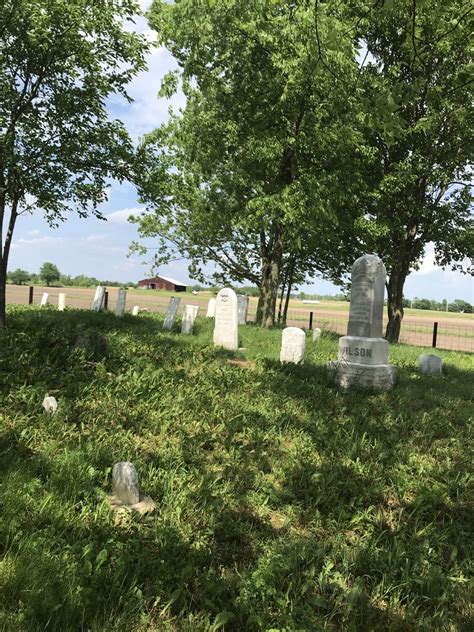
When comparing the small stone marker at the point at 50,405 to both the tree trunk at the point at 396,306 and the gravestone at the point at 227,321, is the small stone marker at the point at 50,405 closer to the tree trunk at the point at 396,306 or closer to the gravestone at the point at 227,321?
the gravestone at the point at 227,321

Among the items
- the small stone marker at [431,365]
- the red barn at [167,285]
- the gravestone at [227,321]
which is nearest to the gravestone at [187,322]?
the gravestone at [227,321]

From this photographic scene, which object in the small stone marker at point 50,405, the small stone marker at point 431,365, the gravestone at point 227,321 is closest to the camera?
the small stone marker at point 50,405

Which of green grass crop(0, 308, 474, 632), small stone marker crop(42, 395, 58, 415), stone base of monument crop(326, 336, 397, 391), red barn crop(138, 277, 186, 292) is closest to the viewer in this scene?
green grass crop(0, 308, 474, 632)

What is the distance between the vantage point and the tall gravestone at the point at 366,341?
860 centimetres

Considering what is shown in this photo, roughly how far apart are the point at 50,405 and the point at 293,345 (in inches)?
231

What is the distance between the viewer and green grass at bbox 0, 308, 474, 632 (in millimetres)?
2797

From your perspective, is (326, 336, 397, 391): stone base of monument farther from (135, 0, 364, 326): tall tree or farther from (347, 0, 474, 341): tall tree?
(347, 0, 474, 341): tall tree

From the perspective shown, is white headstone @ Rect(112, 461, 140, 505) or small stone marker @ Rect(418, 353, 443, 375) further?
small stone marker @ Rect(418, 353, 443, 375)

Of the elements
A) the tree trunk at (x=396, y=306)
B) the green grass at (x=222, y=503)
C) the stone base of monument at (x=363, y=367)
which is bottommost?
the green grass at (x=222, y=503)

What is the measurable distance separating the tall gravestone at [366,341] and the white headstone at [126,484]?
552 cm

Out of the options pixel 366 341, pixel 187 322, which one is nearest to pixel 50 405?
pixel 366 341

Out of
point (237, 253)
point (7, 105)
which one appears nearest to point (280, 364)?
point (7, 105)

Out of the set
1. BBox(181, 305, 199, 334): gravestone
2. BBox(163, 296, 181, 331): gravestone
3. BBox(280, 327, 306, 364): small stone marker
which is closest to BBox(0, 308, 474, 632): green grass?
BBox(280, 327, 306, 364): small stone marker

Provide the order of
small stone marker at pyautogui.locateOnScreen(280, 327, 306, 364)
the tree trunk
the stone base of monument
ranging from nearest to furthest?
1. the stone base of monument
2. small stone marker at pyautogui.locateOnScreen(280, 327, 306, 364)
3. the tree trunk
